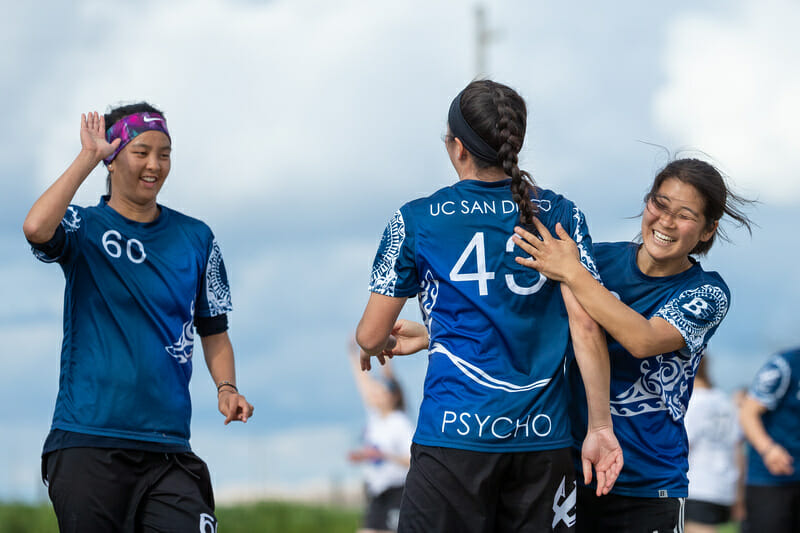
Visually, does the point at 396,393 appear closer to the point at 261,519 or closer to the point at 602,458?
the point at 261,519

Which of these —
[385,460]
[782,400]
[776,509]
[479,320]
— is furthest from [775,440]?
[479,320]

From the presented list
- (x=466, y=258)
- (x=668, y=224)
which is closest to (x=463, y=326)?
(x=466, y=258)

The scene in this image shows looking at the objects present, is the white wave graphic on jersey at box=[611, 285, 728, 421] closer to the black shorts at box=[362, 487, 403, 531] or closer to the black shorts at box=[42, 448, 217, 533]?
the black shorts at box=[42, 448, 217, 533]

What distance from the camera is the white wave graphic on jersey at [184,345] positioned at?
13.9 ft

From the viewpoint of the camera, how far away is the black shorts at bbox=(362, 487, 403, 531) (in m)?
9.38

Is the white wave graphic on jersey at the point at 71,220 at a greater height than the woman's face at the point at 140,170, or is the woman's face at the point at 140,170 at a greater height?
the woman's face at the point at 140,170

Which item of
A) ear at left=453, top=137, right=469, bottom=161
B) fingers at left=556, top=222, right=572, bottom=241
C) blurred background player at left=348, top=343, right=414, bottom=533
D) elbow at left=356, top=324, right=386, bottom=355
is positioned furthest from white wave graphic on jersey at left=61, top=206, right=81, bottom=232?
blurred background player at left=348, top=343, right=414, bottom=533

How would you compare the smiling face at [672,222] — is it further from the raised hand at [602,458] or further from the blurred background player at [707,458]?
the blurred background player at [707,458]

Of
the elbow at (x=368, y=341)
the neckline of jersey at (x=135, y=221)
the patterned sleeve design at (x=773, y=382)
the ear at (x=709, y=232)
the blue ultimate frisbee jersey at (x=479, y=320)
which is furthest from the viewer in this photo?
the patterned sleeve design at (x=773, y=382)

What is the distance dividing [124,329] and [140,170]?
2.32ft

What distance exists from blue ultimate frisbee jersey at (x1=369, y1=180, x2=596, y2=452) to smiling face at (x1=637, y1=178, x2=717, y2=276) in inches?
24.3

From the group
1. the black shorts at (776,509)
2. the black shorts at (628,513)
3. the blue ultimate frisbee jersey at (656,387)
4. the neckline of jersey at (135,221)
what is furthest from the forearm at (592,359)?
the black shorts at (776,509)

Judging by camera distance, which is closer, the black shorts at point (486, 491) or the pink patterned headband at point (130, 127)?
the black shorts at point (486, 491)

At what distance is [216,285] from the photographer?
4.56 meters
